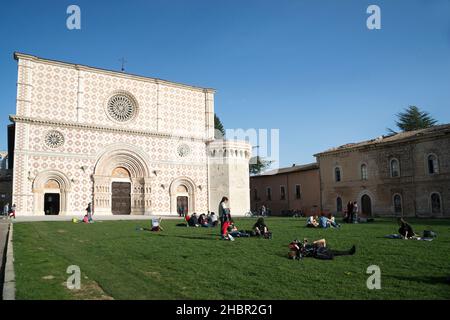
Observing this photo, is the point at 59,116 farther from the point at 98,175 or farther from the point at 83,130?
the point at 98,175

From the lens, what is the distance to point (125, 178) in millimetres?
34281

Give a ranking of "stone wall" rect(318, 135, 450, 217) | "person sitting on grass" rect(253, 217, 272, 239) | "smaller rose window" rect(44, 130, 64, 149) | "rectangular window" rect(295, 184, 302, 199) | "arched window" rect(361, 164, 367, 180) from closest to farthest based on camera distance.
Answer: "person sitting on grass" rect(253, 217, 272, 239) → "smaller rose window" rect(44, 130, 64, 149) → "stone wall" rect(318, 135, 450, 217) → "arched window" rect(361, 164, 367, 180) → "rectangular window" rect(295, 184, 302, 199)

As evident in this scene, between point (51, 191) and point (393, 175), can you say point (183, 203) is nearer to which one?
point (51, 191)

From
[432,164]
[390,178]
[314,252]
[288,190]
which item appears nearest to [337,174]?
[390,178]

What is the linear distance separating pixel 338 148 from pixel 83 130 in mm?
24719

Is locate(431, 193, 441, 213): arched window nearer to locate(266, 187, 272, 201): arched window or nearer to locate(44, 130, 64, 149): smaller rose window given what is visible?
locate(266, 187, 272, 201): arched window

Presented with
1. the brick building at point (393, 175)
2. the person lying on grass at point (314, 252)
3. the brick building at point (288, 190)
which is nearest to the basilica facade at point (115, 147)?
the brick building at point (288, 190)

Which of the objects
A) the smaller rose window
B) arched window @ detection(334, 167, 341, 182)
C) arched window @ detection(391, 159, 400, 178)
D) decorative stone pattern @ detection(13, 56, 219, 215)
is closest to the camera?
decorative stone pattern @ detection(13, 56, 219, 215)

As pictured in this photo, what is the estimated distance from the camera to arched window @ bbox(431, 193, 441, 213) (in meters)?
30.5

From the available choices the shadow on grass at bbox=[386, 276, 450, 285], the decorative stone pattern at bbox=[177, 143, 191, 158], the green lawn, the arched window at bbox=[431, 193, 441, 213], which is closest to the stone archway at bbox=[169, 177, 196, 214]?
the decorative stone pattern at bbox=[177, 143, 191, 158]

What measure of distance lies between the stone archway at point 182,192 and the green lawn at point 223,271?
79.6 feet

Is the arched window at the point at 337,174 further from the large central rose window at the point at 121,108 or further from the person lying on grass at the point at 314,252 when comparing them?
the person lying on grass at the point at 314,252

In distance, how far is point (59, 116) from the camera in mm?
31141
